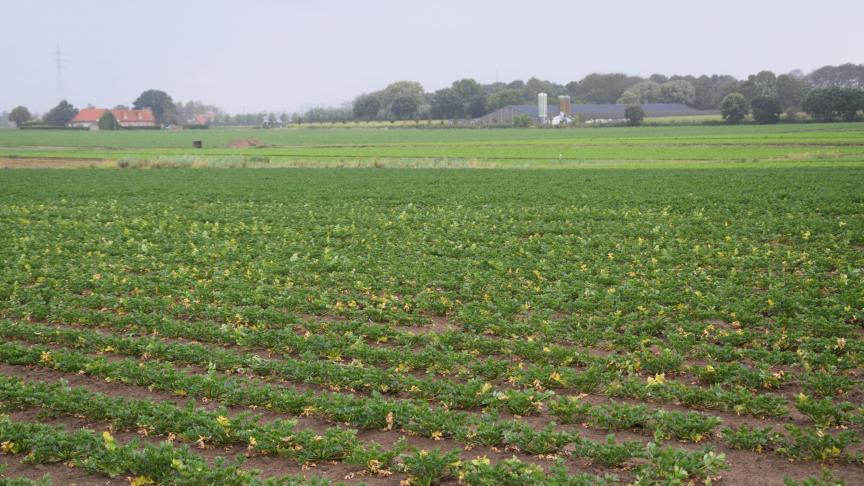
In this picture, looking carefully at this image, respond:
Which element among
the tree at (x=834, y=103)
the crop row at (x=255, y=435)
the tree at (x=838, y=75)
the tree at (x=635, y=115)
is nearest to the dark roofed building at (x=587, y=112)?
the tree at (x=635, y=115)

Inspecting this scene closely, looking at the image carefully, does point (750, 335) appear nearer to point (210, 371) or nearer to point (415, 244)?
point (210, 371)

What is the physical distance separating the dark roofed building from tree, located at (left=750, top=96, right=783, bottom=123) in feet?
154

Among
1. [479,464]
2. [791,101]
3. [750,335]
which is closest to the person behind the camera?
[479,464]

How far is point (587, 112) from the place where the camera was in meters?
174

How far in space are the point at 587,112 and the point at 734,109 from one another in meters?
56.4

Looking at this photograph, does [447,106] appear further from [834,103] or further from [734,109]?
[834,103]

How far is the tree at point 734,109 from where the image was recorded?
4717 inches

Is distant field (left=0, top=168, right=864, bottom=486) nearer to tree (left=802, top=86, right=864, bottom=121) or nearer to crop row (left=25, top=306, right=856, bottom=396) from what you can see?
crop row (left=25, top=306, right=856, bottom=396)

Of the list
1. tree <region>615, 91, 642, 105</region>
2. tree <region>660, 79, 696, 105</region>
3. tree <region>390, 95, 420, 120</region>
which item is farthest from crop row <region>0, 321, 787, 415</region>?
tree <region>660, 79, 696, 105</region>

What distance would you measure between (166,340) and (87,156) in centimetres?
6865

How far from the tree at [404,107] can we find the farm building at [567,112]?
54.6 ft

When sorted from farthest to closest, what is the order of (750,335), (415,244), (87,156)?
(87,156)
(415,244)
(750,335)

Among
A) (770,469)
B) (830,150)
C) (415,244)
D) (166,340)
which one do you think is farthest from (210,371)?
(830,150)

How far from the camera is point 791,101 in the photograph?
150 meters
